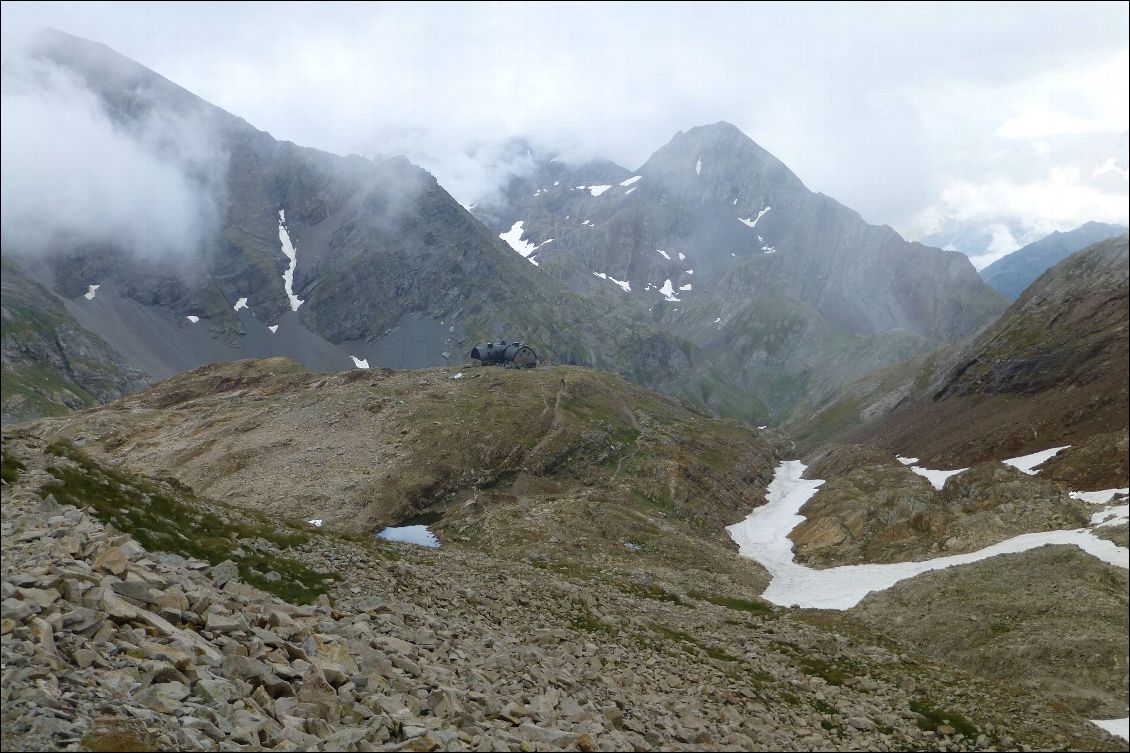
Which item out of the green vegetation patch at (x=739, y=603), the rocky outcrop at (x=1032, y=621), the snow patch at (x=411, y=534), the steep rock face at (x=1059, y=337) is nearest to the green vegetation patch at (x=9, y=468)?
the green vegetation patch at (x=739, y=603)

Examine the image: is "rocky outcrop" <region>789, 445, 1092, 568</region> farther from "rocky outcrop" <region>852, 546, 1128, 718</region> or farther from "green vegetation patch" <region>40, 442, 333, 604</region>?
"green vegetation patch" <region>40, 442, 333, 604</region>

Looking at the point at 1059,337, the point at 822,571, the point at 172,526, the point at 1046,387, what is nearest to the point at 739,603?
the point at 822,571

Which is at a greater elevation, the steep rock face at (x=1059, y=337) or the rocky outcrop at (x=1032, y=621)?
the steep rock face at (x=1059, y=337)

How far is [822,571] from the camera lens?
8181 cm

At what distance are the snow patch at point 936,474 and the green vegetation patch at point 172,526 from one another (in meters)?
89.4

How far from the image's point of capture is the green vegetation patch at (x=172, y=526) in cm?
2809

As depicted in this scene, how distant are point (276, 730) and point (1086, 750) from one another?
3589 cm

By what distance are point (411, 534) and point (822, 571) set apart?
52273 mm

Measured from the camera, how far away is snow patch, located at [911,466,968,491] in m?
95.6

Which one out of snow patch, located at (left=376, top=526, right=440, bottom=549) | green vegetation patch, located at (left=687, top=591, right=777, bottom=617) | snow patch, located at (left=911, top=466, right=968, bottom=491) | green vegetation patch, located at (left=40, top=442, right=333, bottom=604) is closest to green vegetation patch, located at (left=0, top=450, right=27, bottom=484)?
green vegetation patch, located at (left=40, top=442, right=333, bottom=604)

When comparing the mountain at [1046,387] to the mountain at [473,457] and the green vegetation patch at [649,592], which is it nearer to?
the mountain at [473,457]

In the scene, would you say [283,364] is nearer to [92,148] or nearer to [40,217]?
[40,217]

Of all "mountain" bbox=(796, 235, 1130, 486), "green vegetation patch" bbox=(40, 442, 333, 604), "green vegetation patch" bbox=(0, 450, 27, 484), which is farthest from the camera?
"mountain" bbox=(796, 235, 1130, 486)

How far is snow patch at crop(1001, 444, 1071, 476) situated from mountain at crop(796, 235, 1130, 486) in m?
2.39
